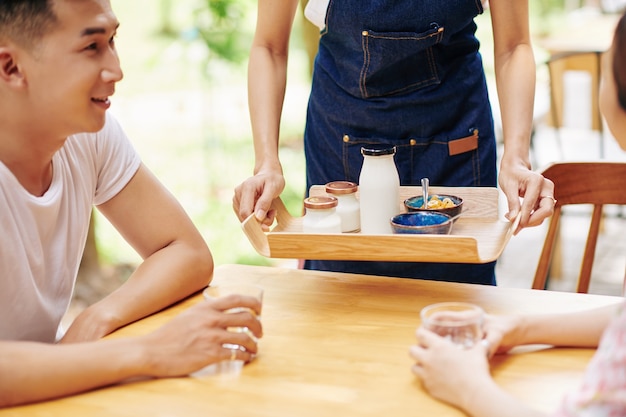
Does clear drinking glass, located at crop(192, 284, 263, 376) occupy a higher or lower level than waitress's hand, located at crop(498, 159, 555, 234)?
lower

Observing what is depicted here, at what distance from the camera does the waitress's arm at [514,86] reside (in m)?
2.05

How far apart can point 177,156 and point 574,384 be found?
4396 mm

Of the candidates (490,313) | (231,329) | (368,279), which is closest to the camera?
(231,329)

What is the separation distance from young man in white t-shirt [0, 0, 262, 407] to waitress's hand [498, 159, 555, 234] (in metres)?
0.69

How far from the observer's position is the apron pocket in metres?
2.18

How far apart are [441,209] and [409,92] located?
397mm

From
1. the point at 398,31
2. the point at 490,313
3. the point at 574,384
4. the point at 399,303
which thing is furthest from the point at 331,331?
the point at 398,31

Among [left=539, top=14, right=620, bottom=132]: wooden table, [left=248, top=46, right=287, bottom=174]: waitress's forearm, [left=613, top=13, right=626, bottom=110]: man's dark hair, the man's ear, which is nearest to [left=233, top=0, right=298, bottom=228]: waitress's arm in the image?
[left=248, top=46, right=287, bottom=174]: waitress's forearm

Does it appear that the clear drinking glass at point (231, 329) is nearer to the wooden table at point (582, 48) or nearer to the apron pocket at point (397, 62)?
the apron pocket at point (397, 62)

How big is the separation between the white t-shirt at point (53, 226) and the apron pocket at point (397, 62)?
2.16ft

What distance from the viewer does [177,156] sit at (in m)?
5.55

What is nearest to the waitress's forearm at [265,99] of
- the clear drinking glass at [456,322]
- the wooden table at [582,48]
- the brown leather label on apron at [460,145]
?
the brown leather label on apron at [460,145]

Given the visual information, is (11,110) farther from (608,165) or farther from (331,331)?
(608,165)

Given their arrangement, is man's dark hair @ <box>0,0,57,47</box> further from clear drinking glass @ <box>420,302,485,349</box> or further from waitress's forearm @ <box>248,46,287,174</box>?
clear drinking glass @ <box>420,302,485,349</box>
